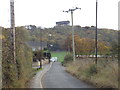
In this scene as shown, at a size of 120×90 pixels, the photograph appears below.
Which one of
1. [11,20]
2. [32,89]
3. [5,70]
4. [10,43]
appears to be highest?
[11,20]

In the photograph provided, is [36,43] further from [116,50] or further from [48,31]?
[116,50]

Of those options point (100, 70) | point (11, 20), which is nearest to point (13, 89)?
point (11, 20)

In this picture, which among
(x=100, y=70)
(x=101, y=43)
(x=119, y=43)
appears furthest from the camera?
(x=101, y=43)

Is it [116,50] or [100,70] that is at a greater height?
[116,50]

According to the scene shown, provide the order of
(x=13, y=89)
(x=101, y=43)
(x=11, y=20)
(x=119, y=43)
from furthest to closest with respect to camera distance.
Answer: (x=101, y=43) → (x=11, y=20) → (x=119, y=43) → (x=13, y=89)

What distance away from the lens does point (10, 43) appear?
18078 millimetres

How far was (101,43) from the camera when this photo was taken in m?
62.6

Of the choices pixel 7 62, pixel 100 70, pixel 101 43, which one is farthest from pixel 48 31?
pixel 7 62

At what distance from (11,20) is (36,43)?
74.4 m

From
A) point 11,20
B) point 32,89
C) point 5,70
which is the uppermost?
point 11,20

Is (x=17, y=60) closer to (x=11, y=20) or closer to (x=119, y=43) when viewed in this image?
(x=11, y=20)

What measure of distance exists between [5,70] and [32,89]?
12.3 feet

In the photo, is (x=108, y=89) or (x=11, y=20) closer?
(x=108, y=89)

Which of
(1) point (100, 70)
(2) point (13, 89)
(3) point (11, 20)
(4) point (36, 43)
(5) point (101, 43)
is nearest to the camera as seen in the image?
(2) point (13, 89)
